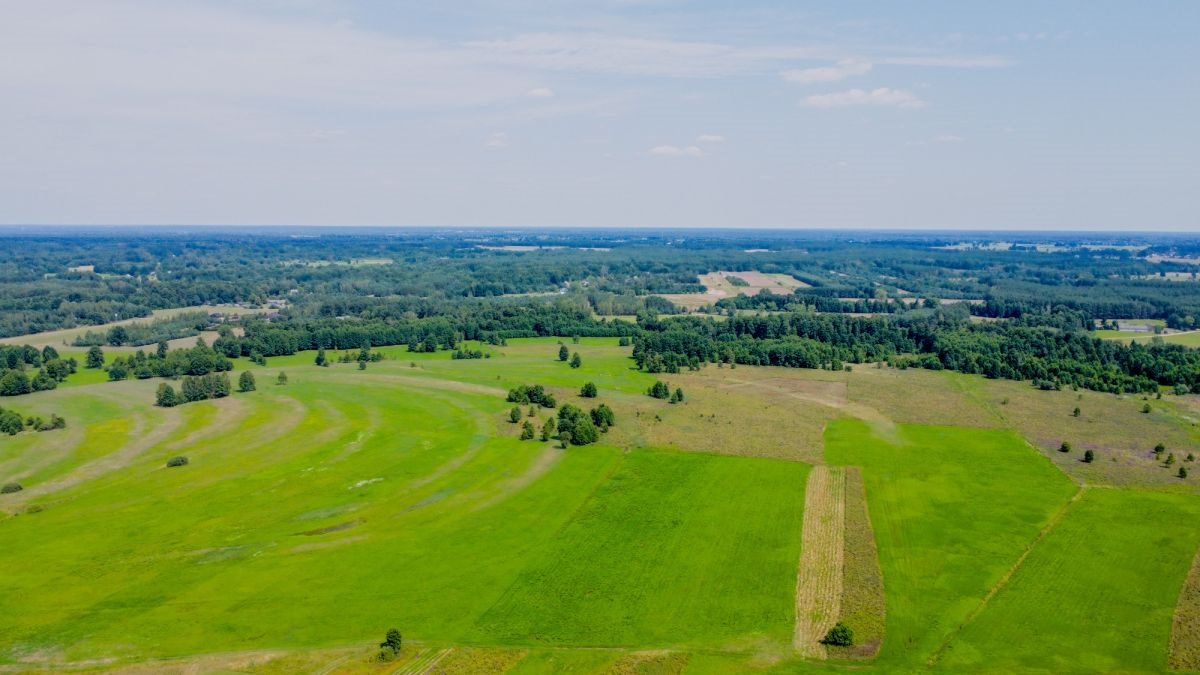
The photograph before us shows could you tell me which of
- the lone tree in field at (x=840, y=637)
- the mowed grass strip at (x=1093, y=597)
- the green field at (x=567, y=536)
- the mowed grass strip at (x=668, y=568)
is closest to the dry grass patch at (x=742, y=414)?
the green field at (x=567, y=536)

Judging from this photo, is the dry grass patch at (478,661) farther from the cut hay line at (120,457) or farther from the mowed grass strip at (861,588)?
the cut hay line at (120,457)

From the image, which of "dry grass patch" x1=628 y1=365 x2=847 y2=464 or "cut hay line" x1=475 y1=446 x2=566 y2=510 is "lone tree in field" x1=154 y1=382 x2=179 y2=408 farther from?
"dry grass patch" x1=628 y1=365 x2=847 y2=464

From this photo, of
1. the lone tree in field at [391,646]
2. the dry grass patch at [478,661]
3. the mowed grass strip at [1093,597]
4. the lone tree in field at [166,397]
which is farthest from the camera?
the lone tree in field at [166,397]

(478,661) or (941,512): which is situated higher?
(941,512)

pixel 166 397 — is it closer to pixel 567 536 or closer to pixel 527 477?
pixel 527 477

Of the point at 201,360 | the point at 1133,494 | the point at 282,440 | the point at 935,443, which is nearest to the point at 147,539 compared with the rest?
the point at 282,440

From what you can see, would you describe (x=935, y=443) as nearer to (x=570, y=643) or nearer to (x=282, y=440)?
(x=570, y=643)

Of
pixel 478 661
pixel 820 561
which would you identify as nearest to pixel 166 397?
pixel 478 661

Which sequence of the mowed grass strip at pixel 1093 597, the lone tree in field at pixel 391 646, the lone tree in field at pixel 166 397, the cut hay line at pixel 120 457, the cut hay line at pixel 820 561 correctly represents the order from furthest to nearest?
the lone tree in field at pixel 166 397, the cut hay line at pixel 120 457, the cut hay line at pixel 820 561, the mowed grass strip at pixel 1093 597, the lone tree in field at pixel 391 646
